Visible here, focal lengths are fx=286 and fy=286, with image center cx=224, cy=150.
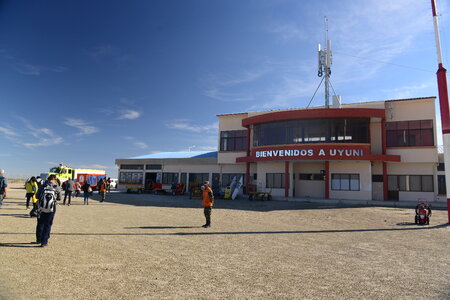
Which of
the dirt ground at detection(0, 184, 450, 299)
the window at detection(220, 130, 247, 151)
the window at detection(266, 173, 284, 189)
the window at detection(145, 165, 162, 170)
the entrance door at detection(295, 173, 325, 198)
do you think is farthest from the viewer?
the window at detection(145, 165, 162, 170)

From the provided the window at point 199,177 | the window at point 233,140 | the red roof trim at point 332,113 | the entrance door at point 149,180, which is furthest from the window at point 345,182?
the entrance door at point 149,180

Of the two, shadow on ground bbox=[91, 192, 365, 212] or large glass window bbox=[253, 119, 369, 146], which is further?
large glass window bbox=[253, 119, 369, 146]

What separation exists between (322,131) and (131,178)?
27106 millimetres

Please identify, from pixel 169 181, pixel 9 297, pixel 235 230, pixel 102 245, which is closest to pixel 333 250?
pixel 235 230

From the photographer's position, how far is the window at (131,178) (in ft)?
134

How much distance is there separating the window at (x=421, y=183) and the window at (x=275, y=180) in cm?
1242

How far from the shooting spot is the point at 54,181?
8852 millimetres

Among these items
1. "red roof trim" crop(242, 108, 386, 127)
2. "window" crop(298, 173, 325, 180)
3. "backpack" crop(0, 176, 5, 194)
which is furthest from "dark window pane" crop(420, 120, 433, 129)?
"backpack" crop(0, 176, 5, 194)

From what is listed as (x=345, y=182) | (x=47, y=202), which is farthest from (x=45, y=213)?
(x=345, y=182)

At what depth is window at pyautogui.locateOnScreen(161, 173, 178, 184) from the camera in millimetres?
41312

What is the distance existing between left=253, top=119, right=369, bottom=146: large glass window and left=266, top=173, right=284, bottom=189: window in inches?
146

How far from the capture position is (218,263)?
688 cm

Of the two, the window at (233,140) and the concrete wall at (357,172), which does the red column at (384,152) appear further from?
the window at (233,140)

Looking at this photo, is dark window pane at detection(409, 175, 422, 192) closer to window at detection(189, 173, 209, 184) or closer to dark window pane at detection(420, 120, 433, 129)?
dark window pane at detection(420, 120, 433, 129)
